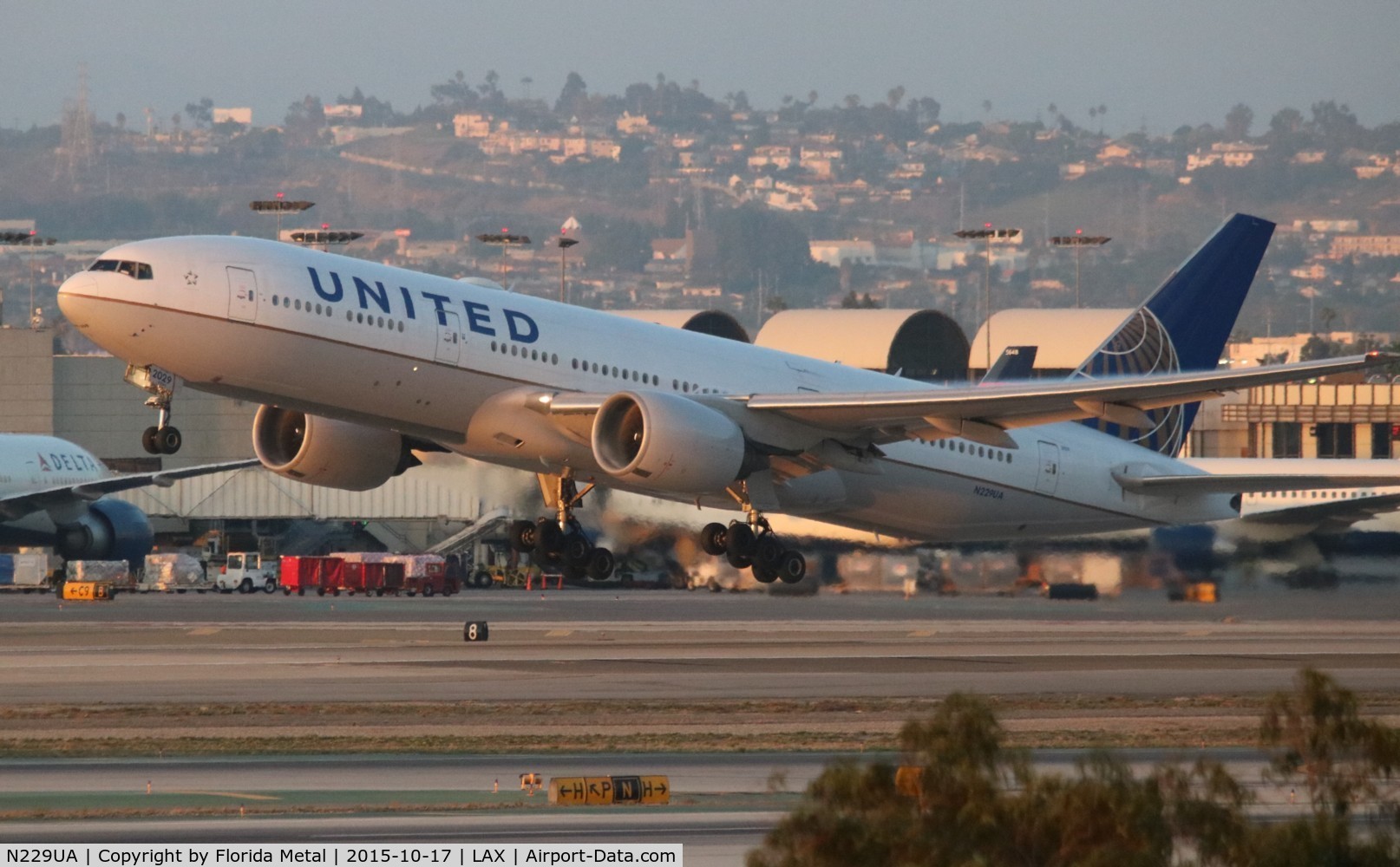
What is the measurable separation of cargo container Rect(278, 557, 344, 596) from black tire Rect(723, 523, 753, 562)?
4128 cm

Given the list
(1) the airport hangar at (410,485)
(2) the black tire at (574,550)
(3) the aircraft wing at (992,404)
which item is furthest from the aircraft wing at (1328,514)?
(1) the airport hangar at (410,485)

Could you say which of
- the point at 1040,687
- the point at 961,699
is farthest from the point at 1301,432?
the point at 961,699

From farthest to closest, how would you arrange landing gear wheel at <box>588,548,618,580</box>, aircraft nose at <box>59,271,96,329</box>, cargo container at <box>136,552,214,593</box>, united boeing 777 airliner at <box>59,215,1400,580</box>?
cargo container at <box>136,552,214,593</box> < landing gear wheel at <box>588,548,618,580</box> < united boeing 777 airliner at <box>59,215,1400,580</box> < aircraft nose at <box>59,271,96,329</box>

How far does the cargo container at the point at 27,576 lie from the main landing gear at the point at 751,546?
155 feet

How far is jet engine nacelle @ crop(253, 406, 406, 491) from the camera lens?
3931 centimetres

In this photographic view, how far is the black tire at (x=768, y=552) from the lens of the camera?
1554 inches

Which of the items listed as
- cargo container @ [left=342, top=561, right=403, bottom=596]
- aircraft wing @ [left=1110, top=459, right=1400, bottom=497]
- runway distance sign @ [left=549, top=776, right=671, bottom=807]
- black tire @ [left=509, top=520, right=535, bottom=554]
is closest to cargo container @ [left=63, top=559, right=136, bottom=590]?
cargo container @ [left=342, top=561, right=403, bottom=596]

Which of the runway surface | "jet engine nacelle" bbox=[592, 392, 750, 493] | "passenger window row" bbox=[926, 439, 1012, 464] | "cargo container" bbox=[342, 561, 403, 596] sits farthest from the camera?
"cargo container" bbox=[342, 561, 403, 596]

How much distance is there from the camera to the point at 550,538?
38.9 metres

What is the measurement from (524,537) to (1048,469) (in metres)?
12.4

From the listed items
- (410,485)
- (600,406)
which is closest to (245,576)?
(410,485)

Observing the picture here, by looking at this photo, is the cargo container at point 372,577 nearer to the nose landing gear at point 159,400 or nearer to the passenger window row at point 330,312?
the nose landing gear at point 159,400

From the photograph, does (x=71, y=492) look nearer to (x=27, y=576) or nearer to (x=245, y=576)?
(x=27, y=576)

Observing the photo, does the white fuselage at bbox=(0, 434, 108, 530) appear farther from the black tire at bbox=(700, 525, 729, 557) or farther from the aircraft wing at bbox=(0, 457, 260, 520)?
the black tire at bbox=(700, 525, 729, 557)
